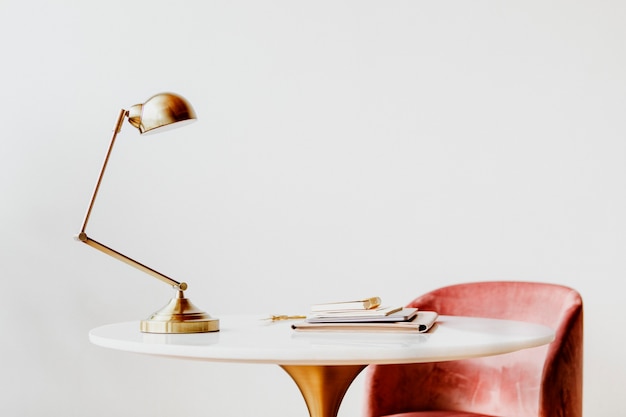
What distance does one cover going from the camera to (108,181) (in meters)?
2.89

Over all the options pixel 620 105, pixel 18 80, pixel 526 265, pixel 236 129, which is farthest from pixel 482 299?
pixel 18 80

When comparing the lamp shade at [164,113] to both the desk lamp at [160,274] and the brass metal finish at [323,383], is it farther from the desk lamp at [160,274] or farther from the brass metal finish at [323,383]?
the brass metal finish at [323,383]

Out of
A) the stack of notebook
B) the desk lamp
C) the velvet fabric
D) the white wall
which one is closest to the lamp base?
the desk lamp

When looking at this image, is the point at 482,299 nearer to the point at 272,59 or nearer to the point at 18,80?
the point at 272,59

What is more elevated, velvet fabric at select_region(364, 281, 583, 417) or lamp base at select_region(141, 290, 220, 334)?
lamp base at select_region(141, 290, 220, 334)

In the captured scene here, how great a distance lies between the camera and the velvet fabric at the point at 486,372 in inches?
77.0

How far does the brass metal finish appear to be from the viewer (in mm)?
1593

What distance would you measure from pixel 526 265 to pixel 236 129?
1.17 metres

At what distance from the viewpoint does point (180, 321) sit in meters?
1.54

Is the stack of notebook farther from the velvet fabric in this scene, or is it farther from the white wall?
the white wall

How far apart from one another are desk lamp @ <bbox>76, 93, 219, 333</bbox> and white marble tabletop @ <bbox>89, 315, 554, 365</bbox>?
3 cm

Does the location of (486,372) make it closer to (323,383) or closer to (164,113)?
(323,383)

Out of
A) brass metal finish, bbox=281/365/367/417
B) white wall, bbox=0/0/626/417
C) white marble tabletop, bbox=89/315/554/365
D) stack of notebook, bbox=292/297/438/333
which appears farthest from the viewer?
white wall, bbox=0/0/626/417

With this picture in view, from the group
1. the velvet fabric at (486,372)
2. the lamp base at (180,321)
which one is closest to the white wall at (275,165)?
the velvet fabric at (486,372)
